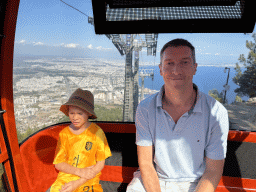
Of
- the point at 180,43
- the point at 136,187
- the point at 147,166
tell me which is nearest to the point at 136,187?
the point at 136,187

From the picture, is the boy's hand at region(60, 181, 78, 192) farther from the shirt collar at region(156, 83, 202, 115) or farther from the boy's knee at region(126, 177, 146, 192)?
the shirt collar at region(156, 83, 202, 115)

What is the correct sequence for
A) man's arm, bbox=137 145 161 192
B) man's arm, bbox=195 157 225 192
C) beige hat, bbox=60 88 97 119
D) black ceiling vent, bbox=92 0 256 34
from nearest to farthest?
black ceiling vent, bbox=92 0 256 34 < man's arm, bbox=195 157 225 192 < man's arm, bbox=137 145 161 192 < beige hat, bbox=60 88 97 119

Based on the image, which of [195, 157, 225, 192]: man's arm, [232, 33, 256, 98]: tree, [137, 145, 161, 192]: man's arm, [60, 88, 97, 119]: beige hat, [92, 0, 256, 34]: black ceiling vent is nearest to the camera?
[92, 0, 256, 34]: black ceiling vent

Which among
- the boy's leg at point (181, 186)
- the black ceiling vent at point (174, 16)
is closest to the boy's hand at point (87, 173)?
the boy's leg at point (181, 186)

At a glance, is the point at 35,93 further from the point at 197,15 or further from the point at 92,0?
the point at 197,15

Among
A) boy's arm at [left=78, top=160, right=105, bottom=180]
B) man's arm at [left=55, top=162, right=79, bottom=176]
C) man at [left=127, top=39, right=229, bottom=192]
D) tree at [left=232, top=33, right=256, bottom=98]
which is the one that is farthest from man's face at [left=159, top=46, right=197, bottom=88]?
tree at [left=232, top=33, right=256, bottom=98]

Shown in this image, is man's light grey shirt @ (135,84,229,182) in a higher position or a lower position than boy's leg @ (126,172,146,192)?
higher

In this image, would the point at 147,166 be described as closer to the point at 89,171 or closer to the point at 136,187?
the point at 136,187
